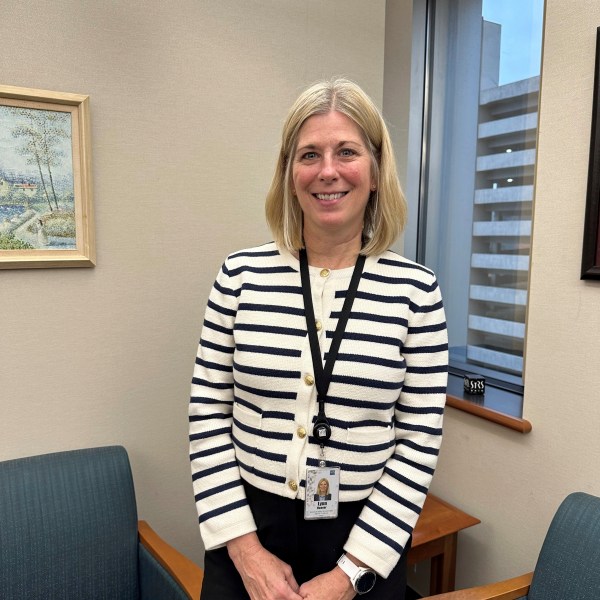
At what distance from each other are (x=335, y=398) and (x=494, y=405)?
995 millimetres

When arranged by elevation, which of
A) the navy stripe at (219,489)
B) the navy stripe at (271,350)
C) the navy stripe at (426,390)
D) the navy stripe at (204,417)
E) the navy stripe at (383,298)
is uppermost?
the navy stripe at (383,298)

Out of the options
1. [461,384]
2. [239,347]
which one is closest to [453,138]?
[461,384]

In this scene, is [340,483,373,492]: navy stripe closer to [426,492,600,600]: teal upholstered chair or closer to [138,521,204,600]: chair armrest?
[426,492,600,600]: teal upholstered chair

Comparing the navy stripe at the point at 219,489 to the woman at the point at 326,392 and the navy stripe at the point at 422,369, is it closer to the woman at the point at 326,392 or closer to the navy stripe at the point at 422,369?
the woman at the point at 326,392

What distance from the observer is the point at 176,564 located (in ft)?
4.74

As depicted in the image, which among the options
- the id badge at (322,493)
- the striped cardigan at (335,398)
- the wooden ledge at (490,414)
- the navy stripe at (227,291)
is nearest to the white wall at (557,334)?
the wooden ledge at (490,414)

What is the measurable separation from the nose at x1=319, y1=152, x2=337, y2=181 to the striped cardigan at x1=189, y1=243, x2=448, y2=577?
0.65 ft

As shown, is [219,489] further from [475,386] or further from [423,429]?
A: [475,386]

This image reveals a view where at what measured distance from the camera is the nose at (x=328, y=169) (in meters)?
1.06

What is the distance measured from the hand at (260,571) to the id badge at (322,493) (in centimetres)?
12

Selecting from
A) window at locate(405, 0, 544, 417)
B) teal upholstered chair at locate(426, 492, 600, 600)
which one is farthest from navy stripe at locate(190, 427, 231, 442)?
window at locate(405, 0, 544, 417)

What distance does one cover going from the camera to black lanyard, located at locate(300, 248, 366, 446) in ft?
3.40

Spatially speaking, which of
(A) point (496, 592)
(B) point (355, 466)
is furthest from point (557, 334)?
(B) point (355, 466)

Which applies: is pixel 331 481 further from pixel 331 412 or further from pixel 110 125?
pixel 110 125
